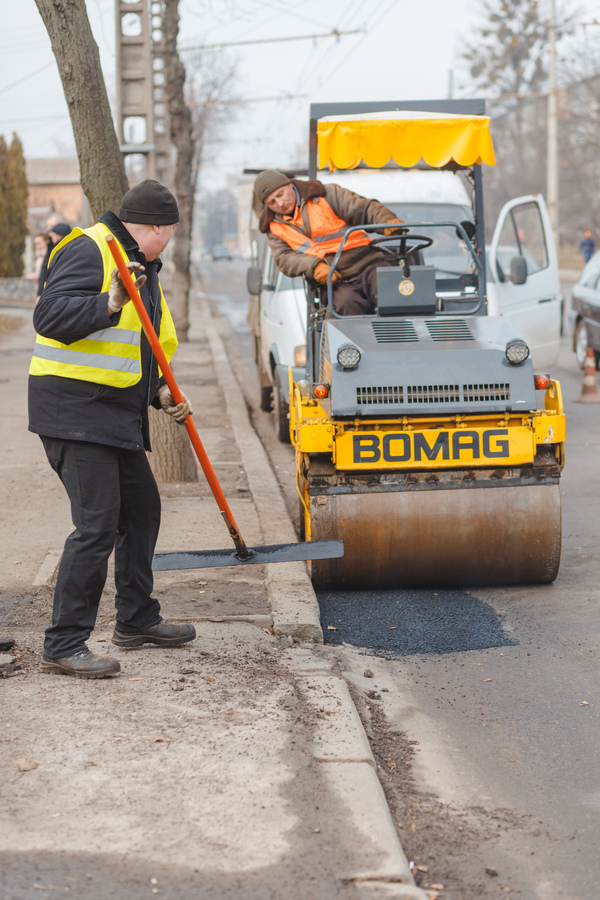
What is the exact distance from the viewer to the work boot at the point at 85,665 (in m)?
4.05

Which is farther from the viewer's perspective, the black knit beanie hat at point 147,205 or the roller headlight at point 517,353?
the roller headlight at point 517,353

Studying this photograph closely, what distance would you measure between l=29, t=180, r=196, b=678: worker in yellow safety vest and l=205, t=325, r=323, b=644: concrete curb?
1012 millimetres

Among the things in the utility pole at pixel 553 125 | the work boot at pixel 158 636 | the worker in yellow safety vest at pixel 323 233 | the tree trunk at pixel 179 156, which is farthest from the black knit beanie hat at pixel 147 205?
the utility pole at pixel 553 125

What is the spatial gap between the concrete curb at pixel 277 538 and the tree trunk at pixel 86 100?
227 centimetres

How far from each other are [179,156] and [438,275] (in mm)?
10491

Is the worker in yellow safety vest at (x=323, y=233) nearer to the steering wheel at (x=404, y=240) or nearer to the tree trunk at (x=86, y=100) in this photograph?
the steering wheel at (x=404, y=240)

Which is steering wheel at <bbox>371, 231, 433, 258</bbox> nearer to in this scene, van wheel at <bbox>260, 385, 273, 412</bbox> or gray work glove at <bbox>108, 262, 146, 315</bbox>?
gray work glove at <bbox>108, 262, 146, 315</bbox>

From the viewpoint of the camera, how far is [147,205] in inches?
161

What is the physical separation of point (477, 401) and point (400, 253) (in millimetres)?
1401

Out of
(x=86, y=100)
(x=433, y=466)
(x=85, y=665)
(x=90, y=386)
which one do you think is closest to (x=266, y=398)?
(x=86, y=100)

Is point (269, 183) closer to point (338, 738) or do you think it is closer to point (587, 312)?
point (338, 738)

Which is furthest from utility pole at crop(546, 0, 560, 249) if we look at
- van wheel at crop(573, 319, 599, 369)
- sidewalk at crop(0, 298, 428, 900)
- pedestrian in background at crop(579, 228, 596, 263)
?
sidewalk at crop(0, 298, 428, 900)

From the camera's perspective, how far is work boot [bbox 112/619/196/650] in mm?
4445

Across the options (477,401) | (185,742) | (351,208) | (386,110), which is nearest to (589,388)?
(386,110)
